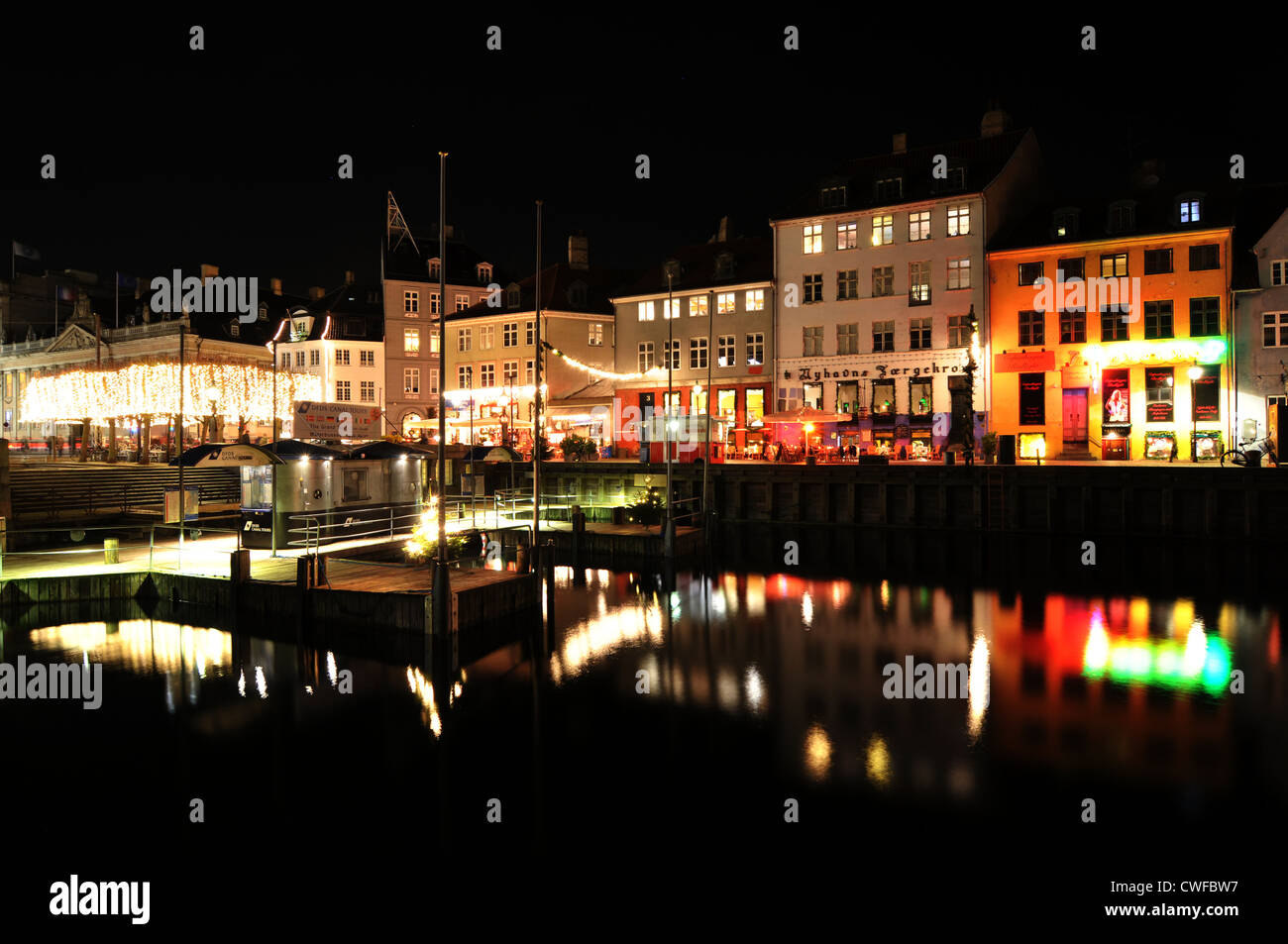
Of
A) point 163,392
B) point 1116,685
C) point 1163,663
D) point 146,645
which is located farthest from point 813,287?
point 146,645

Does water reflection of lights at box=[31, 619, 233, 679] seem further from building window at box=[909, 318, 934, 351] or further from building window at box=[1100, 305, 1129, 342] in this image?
building window at box=[1100, 305, 1129, 342]

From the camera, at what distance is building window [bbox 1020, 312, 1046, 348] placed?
1991 inches

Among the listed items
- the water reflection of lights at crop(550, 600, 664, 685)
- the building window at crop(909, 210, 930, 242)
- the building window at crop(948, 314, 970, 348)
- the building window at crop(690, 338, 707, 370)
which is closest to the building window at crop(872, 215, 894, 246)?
the building window at crop(909, 210, 930, 242)

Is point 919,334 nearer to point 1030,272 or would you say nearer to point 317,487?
point 1030,272

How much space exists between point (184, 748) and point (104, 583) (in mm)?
11326

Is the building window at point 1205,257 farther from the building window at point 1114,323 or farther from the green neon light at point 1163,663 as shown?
the green neon light at point 1163,663

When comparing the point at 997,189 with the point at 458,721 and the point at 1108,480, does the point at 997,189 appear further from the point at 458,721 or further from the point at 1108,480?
the point at 458,721

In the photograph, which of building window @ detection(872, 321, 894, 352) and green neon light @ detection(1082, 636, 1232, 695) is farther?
building window @ detection(872, 321, 894, 352)

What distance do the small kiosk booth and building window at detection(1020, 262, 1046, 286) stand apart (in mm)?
35261

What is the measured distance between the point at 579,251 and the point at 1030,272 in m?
35.7

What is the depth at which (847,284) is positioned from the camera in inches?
2229

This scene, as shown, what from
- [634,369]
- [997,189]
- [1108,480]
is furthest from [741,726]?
[634,369]

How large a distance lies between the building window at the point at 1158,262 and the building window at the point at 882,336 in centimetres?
1342

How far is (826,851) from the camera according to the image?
37.1 feet
